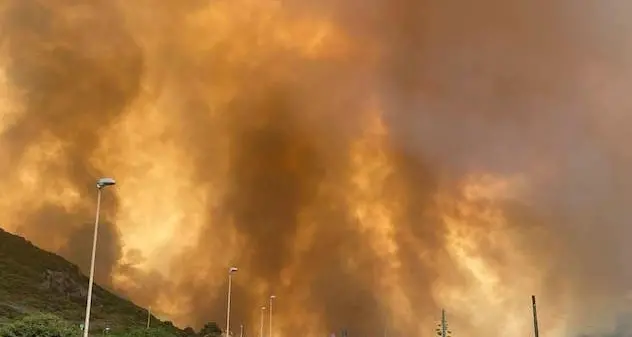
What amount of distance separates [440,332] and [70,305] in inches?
5268

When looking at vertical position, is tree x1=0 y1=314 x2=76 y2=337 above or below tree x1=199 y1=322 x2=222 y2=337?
below

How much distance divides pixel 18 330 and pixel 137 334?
49.9m

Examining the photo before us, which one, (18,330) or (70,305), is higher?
(70,305)

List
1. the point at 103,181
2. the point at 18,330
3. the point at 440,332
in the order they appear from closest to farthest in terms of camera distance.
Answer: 1. the point at 103,181
2. the point at 18,330
3. the point at 440,332

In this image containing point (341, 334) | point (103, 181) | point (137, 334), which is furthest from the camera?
point (341, 334)

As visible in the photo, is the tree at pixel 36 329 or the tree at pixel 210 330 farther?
the tree at pixel 210 330

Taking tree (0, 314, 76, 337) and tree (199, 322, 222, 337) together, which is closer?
tree (0, 314, 76, 337)

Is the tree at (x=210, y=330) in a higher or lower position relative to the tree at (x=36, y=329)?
higher

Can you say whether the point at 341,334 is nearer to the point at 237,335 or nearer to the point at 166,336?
the point at 237,335

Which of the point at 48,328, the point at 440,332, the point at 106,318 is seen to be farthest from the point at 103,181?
the point at 106,318

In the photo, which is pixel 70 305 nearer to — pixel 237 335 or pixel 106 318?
pixel 106 318

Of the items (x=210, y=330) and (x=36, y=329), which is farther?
(x=210, y=330)

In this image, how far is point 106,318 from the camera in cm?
19438

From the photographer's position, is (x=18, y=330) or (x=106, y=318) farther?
(x=106, y=318)
